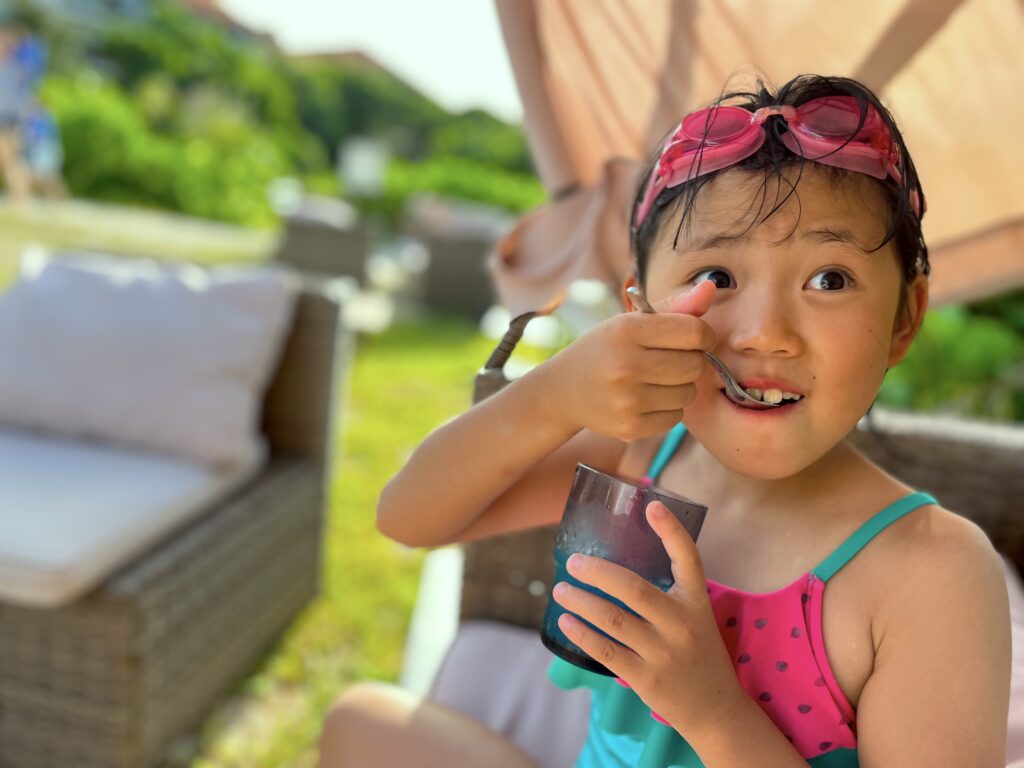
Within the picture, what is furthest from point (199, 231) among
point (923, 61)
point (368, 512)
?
point (923, 61)

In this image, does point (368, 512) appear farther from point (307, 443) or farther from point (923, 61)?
point (923, 61)

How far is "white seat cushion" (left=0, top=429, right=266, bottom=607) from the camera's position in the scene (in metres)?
1.91

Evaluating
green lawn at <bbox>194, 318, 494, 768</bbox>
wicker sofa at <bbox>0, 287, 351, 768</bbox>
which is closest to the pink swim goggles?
green lawn at <bbox>194, 318, 494, 768</bbox>

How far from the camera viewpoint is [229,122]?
14.8 m

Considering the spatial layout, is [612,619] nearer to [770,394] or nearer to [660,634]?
[660,634]

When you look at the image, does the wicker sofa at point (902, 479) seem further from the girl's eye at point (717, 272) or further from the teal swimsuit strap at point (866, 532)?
the girl's eye at point (717, 272)

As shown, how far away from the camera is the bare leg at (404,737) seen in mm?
1359

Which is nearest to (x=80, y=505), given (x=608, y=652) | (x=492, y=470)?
(x=492, y=470)

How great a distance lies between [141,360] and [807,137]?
82.6 inches

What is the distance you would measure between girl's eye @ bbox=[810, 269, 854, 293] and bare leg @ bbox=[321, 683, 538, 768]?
2.83 feet

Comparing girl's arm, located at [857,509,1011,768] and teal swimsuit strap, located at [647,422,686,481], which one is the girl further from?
teal swimsuit strap, located at [647,422,686,481]

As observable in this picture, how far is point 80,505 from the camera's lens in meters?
2.15

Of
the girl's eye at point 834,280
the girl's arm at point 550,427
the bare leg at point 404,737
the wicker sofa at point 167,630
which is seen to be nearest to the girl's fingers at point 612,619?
the girl's arm at point 550,427

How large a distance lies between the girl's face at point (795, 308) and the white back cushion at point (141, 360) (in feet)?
6.05
